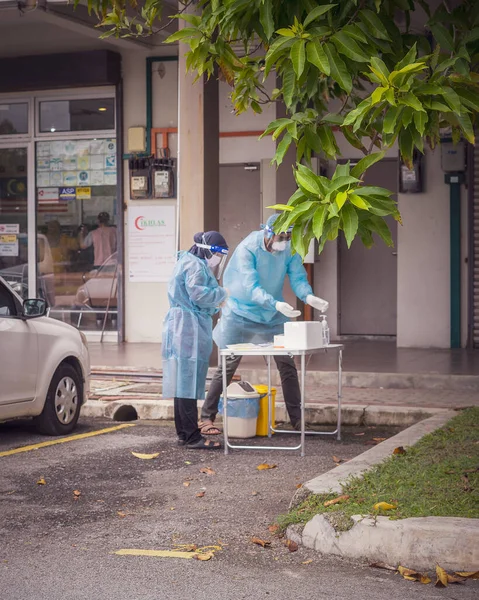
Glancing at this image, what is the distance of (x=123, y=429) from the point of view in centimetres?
1005

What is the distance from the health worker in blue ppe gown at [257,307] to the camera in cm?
945

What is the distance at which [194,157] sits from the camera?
1238 centimetres

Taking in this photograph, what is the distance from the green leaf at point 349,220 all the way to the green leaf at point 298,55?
2.19 ft

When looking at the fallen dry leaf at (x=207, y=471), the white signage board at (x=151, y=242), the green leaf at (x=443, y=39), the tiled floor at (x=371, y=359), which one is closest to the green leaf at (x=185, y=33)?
the green leaf at (x=443, y=39)

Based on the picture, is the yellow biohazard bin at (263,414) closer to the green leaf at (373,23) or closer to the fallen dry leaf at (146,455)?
the fallen dry leaf at (146,455)

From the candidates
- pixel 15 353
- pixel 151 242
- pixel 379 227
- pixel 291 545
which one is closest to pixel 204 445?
pixel 15 353

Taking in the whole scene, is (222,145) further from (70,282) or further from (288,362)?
(288,362)

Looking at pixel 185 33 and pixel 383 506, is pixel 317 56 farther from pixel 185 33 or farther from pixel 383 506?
pixel 383 506

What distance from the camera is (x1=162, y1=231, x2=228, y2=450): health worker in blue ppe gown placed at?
8.79 metres

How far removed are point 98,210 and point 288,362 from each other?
7.33 m

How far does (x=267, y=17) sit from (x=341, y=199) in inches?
49.3

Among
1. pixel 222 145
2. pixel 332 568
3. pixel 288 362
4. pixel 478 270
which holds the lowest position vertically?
pixel 332 568

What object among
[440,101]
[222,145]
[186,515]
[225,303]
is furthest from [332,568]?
[222,145]

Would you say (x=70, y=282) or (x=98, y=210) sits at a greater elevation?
(x=98, y=210)
